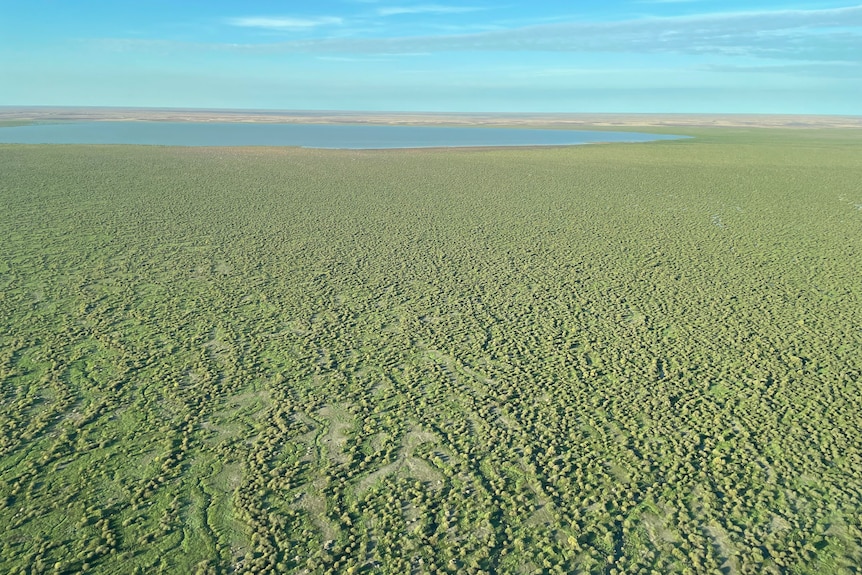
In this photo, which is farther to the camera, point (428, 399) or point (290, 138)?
point (290, 138)

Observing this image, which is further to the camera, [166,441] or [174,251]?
[174,251]

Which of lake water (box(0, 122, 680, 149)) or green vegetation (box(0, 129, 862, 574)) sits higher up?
lake water (box(0, 122, 680, 149))

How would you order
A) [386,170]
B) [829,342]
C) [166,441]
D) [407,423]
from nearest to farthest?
1. [166,441]
2. [407,423]
3. [829,342]
4. [386,170]

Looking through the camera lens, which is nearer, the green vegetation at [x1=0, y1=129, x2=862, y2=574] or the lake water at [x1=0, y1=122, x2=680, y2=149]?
the green vegetation at [x1=0, y1=129, x2=862, y2=574]

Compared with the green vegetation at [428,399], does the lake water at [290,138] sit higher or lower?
higher

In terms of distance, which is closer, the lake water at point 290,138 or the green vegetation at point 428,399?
the green vegetation at point 428,399

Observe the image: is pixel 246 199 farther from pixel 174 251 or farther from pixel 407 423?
pixel 407 423

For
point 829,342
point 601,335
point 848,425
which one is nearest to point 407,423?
point 601,335

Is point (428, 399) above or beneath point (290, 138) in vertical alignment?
beneath
